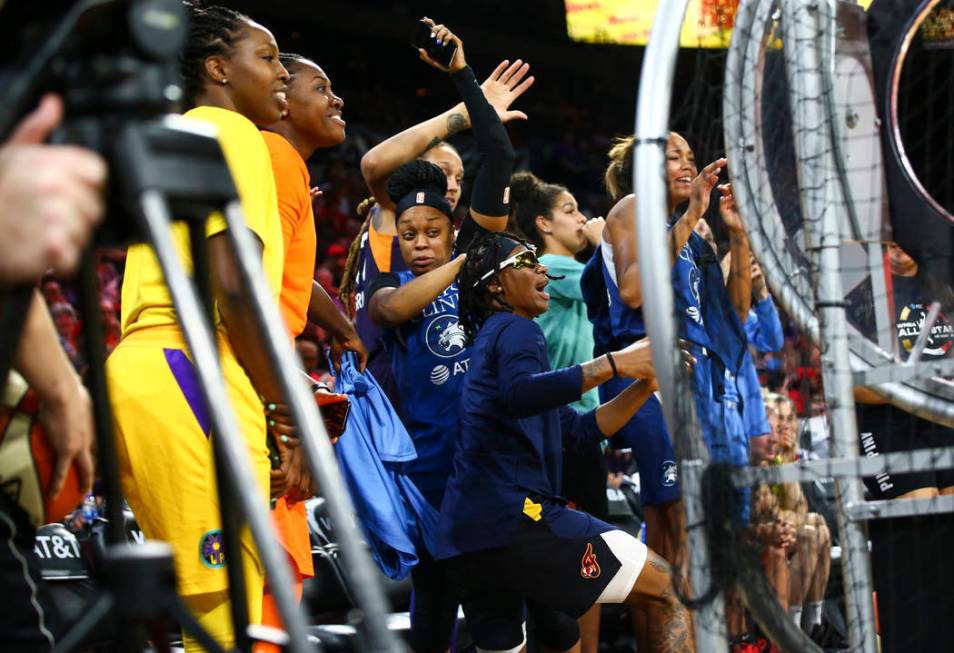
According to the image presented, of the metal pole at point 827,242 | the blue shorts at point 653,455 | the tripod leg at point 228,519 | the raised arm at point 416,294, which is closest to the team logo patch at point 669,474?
A: the blue shorts at point 653,455

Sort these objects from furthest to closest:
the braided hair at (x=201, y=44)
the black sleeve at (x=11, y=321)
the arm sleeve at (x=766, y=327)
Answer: the arm sleeve at (x=766, y=327) → the braided hair at (x=201, y=44) → the black sleeve at (x=11, y=321)

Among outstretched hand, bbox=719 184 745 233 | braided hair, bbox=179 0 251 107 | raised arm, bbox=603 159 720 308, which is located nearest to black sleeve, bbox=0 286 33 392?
braided hair, bbox=179 0 251 107

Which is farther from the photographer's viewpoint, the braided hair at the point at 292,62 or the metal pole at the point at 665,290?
the braided hair at the point at 292,62

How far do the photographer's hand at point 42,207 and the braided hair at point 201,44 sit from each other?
1.66 metres

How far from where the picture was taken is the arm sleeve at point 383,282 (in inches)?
172

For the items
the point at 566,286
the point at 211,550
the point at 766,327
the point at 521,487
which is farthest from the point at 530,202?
the point at 211,550

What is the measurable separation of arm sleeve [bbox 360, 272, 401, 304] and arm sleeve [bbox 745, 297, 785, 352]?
2.21 meters

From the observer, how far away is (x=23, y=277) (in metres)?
1.42

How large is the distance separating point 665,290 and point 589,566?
1520 mm

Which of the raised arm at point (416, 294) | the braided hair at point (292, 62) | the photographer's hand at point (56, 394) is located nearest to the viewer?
the photographer's hand at point (56, 394)

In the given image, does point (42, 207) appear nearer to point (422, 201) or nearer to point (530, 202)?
point (422, 201)

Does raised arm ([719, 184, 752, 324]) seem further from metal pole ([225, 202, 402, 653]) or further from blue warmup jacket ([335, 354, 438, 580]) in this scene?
metal pole ([225, 202, 402, 653])

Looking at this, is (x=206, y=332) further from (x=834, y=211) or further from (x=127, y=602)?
(x=834, y=211)

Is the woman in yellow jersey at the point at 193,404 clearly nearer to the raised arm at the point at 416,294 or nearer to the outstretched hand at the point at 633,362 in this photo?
the outstretched hand at the point at 633,362
